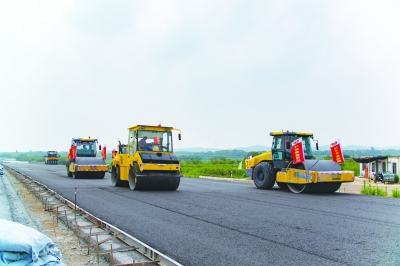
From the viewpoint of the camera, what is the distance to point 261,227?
8391 millimetres

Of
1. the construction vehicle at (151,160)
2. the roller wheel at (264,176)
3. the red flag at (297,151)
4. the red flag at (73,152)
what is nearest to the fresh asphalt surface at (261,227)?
the red flag at (297,151)

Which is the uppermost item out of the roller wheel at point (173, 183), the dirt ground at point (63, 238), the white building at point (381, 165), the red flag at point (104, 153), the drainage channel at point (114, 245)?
the red flag at point (104, 153)

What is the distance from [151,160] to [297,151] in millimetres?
5421

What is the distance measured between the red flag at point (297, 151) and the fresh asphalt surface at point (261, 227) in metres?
2.03

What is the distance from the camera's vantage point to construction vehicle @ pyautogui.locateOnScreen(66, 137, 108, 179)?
81.0ft

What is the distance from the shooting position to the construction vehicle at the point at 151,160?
626 inches

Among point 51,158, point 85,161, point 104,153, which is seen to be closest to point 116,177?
point 85,161

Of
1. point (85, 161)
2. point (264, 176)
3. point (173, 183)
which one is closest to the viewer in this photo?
point (173, 183)

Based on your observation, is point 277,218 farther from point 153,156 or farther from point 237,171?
point 237,171

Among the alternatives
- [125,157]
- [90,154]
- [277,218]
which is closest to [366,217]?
[277,218]

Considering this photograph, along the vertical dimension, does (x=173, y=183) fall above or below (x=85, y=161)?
below

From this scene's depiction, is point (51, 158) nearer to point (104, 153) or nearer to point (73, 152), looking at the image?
point (73, 152)

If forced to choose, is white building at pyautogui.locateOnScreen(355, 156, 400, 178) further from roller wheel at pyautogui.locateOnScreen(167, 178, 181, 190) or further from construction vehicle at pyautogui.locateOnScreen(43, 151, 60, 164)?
construction vehicle at pyautogui.locateOnScreen(43, 151, 60, 164)

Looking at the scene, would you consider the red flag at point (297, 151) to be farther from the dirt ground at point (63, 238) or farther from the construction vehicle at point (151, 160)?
the dirt ground at point (63, 238)
